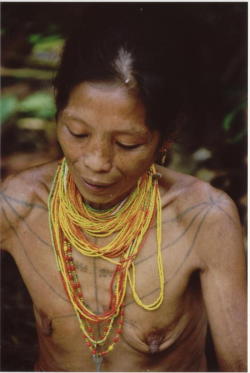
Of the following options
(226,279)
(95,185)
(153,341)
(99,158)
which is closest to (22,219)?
(95,185)

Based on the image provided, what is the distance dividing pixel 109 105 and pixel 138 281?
0.79 metres

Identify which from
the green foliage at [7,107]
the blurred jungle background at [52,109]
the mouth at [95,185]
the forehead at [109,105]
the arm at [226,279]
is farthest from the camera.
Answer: the green foliage at [7,107]

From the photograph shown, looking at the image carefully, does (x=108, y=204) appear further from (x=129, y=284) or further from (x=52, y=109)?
(x=52, y=109)

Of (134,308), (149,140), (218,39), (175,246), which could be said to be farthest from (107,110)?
(218,39)

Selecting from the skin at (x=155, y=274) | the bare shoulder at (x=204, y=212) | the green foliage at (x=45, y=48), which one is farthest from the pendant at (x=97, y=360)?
the green foliage at (x=45, y=48)

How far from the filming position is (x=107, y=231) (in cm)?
233

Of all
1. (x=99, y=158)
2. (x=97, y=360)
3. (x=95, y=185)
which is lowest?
(x=97, y=360)

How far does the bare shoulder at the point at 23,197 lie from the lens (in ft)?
7.86

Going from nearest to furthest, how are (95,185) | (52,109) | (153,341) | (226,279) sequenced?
(95,185)
(226,279)
(153,341)
(52,109)

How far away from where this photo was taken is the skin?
7.48 feet

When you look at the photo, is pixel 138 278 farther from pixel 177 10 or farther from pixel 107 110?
pixel 177 10

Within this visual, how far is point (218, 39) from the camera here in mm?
4020

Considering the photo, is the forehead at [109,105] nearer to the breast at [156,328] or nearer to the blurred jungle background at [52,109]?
the breast at [156,328]

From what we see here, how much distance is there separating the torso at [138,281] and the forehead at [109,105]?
0.53 m
